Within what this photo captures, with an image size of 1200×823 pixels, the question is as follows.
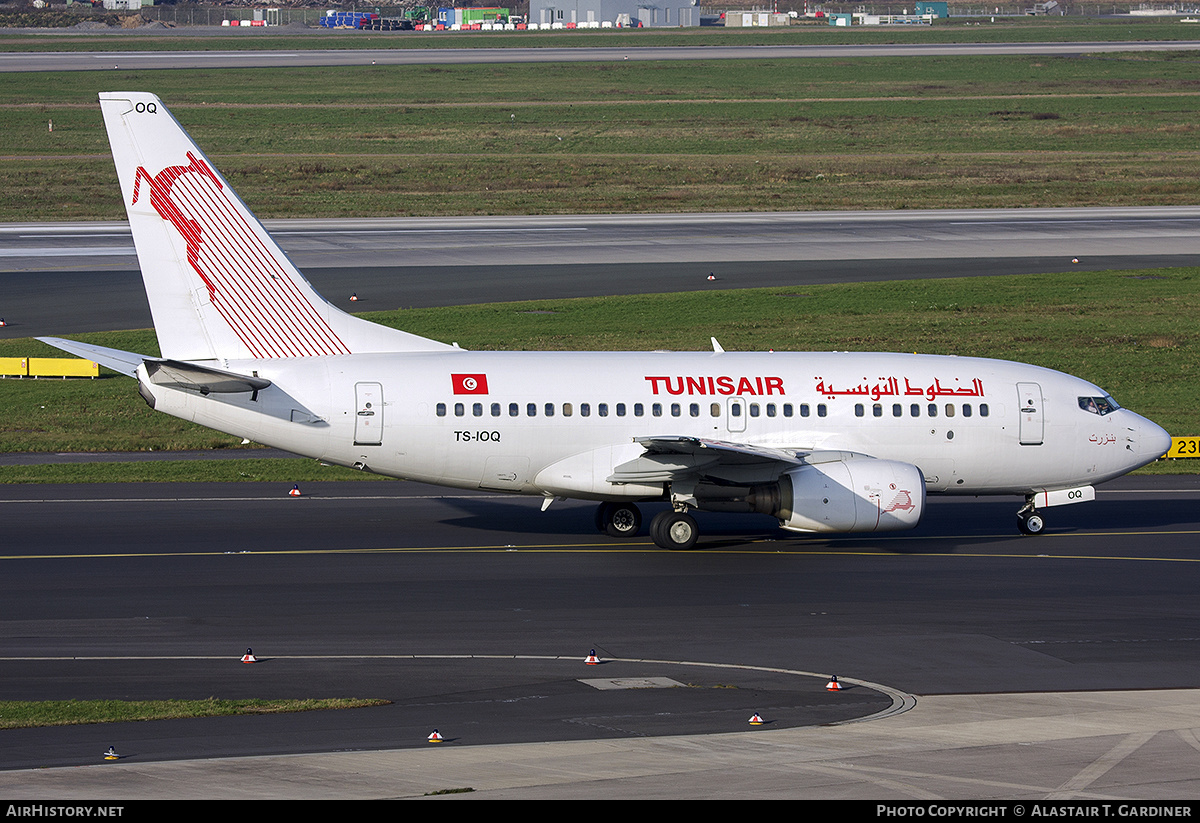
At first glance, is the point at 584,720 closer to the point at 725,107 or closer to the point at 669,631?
the point at 669,631

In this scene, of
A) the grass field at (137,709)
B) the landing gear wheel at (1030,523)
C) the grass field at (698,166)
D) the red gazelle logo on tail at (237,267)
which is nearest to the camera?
the grass field at (137,709)

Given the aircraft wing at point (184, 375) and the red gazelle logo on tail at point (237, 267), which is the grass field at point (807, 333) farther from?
the aircraft wing at point (184, 375)

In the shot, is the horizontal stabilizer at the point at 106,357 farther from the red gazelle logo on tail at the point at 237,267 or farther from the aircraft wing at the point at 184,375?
the red gazelle logo on tail at the point at 237,267

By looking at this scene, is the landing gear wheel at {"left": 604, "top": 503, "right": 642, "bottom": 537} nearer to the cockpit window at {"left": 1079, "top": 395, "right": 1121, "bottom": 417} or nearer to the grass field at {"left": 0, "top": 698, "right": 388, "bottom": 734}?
the cockpit window at {"left": 1079, "top": 395, "right": 1121, "bottom": 417}

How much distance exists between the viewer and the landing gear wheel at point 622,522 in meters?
33.5

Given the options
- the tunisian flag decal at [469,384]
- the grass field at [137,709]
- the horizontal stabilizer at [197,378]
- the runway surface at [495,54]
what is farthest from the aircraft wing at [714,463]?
the runway surface at [495,54]

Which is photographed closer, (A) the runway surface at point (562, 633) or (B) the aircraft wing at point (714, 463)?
(A) the runway surface at point (562, 633)

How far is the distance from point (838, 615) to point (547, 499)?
28.1 feet

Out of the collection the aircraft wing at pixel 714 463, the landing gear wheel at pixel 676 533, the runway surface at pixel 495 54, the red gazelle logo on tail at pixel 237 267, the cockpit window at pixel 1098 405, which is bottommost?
the landing gear wheel at pixel 676 533

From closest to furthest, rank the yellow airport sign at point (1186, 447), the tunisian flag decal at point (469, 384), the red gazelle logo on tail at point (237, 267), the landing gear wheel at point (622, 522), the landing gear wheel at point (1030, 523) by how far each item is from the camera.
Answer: the red gazelle logo on tail at point (237, 267) → the tunisian flag decal at point (469, 384) → the landing gear wheel at point (622, 522) → the landing gear wheel at point (1030, 523) → the yellow airport sign at point (1186, 447)

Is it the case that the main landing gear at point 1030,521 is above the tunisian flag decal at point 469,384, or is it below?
below

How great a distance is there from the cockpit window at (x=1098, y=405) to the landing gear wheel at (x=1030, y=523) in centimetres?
279

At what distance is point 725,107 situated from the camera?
421ft

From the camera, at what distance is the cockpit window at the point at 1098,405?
34.0 meters
